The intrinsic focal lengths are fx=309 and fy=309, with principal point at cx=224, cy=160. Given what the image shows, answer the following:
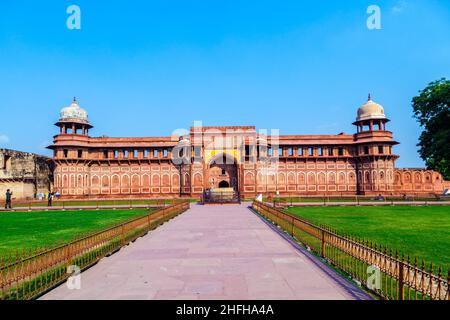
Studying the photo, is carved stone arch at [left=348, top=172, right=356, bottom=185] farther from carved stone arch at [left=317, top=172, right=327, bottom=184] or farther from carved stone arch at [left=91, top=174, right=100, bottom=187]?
carved stone arch at [left=91, top=174, right=100, bottom=187]

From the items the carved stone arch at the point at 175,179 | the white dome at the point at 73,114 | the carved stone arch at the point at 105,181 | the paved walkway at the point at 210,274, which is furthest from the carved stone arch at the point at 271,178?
the paved walkway at the point at 210,274

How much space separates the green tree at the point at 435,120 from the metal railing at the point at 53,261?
21838 mm

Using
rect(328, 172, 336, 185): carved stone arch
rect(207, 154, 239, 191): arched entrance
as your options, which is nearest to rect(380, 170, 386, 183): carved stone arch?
rect(328, 172, 336, 185): carved stone arch

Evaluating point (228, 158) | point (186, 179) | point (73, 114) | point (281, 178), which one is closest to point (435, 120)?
point (281, 178)

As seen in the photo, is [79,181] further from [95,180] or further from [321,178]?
[321,178]

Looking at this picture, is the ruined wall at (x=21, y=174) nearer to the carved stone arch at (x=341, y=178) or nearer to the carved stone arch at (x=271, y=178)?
the carved stone arch at (x=271, y=178)

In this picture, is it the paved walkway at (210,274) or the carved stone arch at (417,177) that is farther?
the carved stone arch at (417,177)

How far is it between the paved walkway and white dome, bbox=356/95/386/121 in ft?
109

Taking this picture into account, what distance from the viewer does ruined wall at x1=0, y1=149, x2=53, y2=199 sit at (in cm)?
3709

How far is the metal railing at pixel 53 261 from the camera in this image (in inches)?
178

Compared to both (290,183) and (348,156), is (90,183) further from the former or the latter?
(348,156)

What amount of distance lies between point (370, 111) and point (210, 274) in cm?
3718
